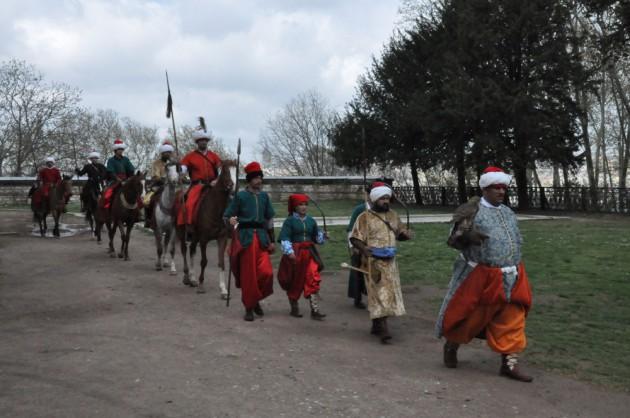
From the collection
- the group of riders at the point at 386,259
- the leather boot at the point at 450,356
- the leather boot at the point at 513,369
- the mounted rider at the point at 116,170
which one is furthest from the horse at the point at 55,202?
the leather boot at the point at 513,369

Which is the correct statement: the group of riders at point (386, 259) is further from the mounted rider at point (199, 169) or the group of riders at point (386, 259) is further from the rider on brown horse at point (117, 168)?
the rider on brown horse at point (117, 168)

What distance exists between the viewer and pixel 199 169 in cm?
1265

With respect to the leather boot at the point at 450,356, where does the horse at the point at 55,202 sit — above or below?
above

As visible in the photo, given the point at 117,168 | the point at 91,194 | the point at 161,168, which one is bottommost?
the point at 91,194

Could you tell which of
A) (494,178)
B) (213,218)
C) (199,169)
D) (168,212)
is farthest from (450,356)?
(168,212)

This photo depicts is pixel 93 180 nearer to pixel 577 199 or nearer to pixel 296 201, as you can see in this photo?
pixel 296 201

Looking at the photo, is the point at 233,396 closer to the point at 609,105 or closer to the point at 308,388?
the point at 308,388

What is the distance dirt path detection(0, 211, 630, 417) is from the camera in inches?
230

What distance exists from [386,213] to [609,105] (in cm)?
4566

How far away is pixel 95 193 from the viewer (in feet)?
66.1

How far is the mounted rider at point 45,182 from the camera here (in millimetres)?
21797

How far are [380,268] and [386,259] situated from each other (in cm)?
13

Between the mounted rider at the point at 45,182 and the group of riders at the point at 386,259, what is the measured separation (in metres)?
10.6

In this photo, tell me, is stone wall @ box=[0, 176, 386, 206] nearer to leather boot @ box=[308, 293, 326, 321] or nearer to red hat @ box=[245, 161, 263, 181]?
red hat @ box=[245, 161, 263, 181]
